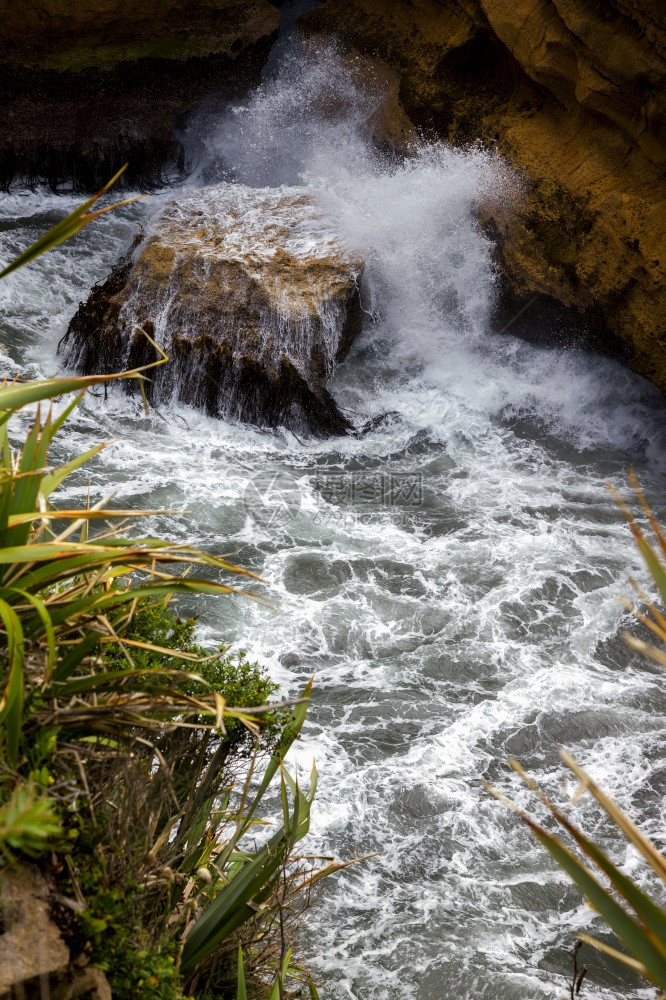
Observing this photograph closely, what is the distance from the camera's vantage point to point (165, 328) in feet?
28.1

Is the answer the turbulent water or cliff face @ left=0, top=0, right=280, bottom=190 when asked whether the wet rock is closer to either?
the turbulent water

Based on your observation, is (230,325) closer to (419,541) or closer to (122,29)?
(419,541)

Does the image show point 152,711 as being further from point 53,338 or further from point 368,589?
point 53,338

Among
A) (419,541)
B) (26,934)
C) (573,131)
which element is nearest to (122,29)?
(573,131)

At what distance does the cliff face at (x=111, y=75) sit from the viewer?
452 inches

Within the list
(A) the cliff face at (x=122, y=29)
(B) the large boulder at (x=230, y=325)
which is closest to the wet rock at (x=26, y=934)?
(B) the large boulder at (x=230, y=325)

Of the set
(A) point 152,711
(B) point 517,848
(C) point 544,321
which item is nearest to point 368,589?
(B) point 517,848

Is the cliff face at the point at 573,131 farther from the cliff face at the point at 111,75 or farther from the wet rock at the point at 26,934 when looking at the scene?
the wet rock at the point at 26,934

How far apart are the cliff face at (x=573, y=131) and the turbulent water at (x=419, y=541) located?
19.7 inches

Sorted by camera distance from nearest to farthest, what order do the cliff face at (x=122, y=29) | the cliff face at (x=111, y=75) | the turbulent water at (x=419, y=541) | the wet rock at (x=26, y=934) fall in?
the wet rock at (x=26, y=934), the turbulent water at (x=419, y=541), the cliff face at (x=111, y=75), the cliff face at (x=122, y=29)

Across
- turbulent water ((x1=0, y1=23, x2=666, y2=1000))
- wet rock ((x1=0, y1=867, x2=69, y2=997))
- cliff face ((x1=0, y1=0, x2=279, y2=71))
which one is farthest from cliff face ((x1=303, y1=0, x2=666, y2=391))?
wet rock ((x1=0, y1=867, x2=69, y2=997))

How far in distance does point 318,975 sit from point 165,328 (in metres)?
6.28

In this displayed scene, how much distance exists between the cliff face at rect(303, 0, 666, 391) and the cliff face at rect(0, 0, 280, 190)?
10.5 ft

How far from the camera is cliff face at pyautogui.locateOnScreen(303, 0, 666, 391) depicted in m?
8.27
